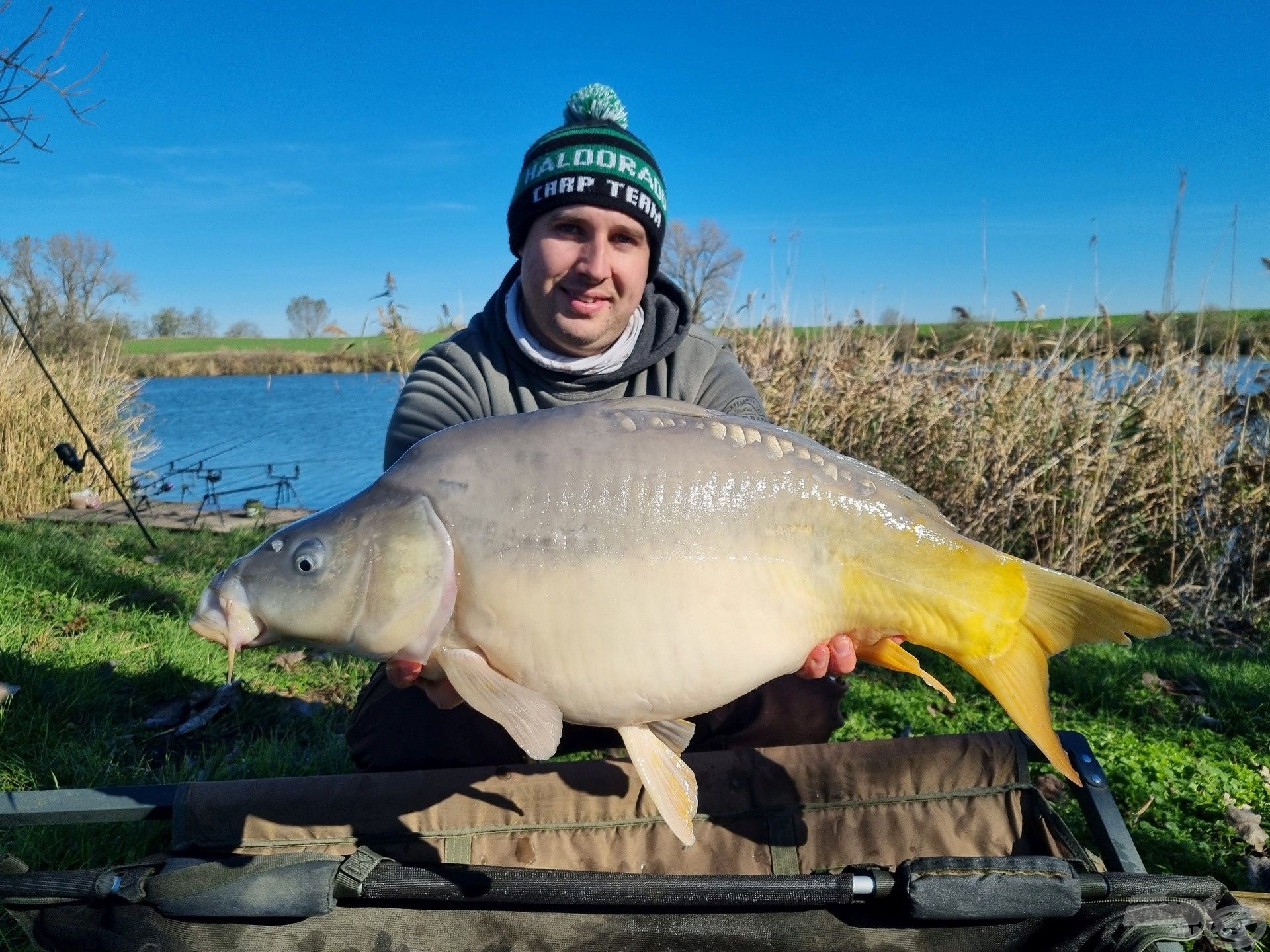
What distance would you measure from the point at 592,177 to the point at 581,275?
0.22 meters

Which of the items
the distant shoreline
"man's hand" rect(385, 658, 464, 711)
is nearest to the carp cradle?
"man's hand" rect(385, 658, 464, 711)

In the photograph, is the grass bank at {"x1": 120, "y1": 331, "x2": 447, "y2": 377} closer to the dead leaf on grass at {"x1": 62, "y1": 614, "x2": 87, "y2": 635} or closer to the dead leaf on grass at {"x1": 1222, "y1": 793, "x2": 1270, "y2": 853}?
the dead leaf on grass at {"x1": 62, "y1": 614, "x2": 87, "y2": 635}

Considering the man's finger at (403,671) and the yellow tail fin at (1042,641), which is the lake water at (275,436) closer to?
the man's finger at (403,671)

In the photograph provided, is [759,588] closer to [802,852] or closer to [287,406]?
[802,852]

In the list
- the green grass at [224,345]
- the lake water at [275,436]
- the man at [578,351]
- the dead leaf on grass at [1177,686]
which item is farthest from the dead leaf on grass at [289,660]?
the green grass at [224,345]

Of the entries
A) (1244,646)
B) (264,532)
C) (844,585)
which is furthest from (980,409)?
(264,532)


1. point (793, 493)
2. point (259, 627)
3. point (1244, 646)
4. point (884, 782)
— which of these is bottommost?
point (1244, 646)

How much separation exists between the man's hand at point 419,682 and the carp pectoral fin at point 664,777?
0.28 m

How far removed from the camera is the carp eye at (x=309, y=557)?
121 cm

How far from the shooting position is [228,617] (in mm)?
1194

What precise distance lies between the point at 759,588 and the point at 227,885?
32.7 inches

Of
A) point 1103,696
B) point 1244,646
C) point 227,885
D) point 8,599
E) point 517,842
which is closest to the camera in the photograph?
point 227,885

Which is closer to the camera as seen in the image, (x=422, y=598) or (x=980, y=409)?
(x=422, y=598)

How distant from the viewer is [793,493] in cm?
125
